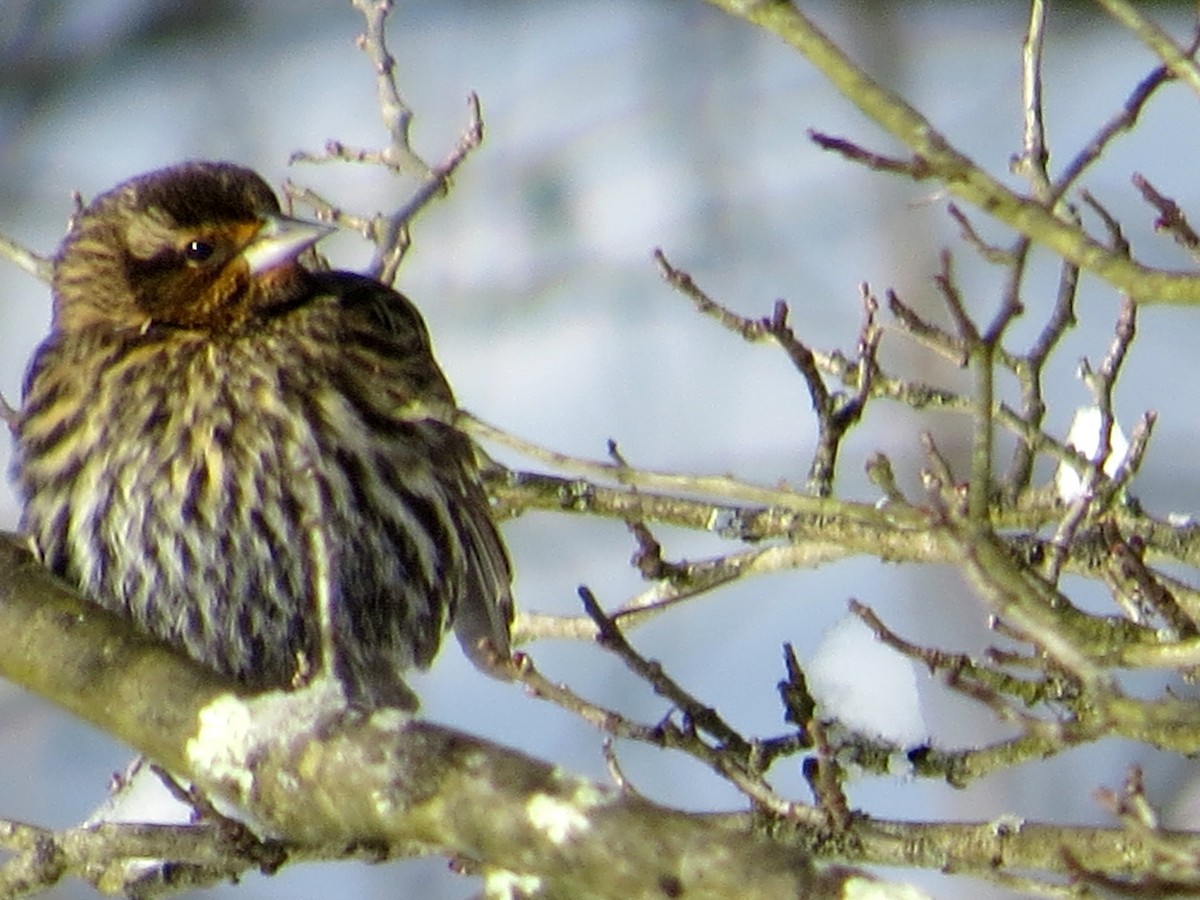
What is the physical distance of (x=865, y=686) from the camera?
384cm

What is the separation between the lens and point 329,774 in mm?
2992

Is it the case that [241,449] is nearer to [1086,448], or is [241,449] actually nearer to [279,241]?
[279,241]

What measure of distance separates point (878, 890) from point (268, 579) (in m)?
2.07

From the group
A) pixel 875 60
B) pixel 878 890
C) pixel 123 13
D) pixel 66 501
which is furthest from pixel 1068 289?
pixel 123 13

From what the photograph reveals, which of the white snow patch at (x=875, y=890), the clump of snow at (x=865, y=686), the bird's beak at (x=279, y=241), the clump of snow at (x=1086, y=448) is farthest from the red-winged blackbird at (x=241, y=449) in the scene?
the white snow patch at (x=875, y=890)

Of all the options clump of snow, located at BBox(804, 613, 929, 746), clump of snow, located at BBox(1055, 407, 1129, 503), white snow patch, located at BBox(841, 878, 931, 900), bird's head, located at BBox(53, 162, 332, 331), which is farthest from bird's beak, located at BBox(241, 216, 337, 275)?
white snow patch, located at BBox(841, 878, 931, 900)

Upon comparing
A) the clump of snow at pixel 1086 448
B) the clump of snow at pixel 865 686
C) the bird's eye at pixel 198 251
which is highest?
the bird's eye at pixel 198 251

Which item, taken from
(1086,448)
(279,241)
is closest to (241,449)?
(279,241)

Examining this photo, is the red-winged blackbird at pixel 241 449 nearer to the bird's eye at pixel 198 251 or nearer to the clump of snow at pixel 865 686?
the bird's eye at pixel 198 251

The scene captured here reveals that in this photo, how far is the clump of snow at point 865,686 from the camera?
3.68 meters

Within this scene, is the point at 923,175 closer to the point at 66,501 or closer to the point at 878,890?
the point at 878,890

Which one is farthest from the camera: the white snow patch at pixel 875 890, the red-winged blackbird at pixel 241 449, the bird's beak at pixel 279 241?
the bird's beak at pixel 279 241

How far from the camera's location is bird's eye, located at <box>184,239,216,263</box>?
14.6 feet

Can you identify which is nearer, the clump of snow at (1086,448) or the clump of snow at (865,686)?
the clump of snow at (1086,448)
